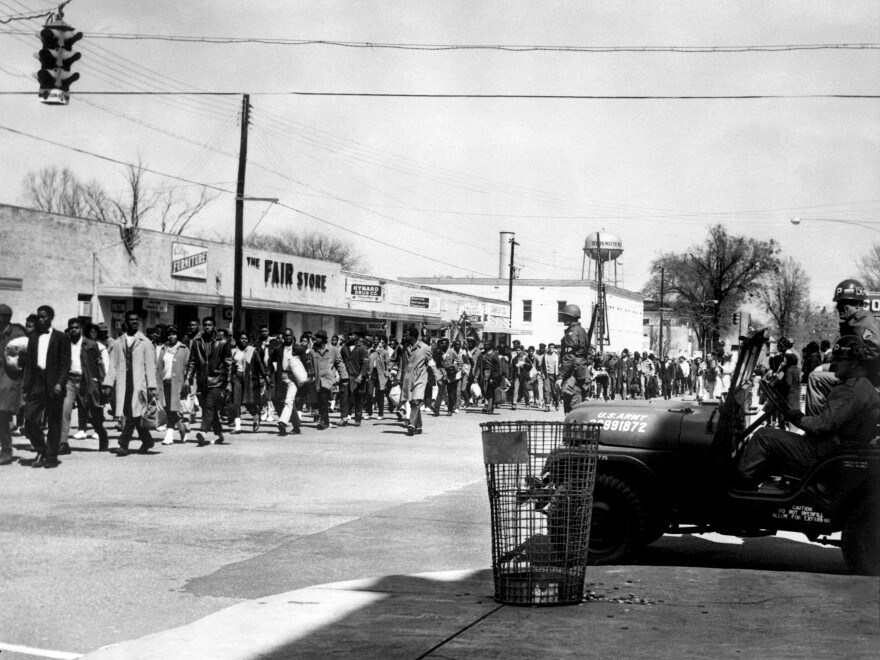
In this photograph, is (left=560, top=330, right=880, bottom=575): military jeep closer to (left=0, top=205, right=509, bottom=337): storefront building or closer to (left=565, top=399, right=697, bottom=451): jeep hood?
(left=565, top=399, right=697, bottom=451): jeep hood

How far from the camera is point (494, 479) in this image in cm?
589

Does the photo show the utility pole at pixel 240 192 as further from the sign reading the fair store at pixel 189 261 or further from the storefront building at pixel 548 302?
the storefront building at pixel 548 302

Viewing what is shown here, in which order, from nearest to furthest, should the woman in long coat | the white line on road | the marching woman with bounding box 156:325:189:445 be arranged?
the white line on road → the marching woman with bounding box 156:325:189:445 → the woman in long coat

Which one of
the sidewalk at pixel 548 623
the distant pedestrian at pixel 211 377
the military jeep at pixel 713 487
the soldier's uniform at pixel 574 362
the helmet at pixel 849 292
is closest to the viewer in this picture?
the sidewalk at pixel 548 623

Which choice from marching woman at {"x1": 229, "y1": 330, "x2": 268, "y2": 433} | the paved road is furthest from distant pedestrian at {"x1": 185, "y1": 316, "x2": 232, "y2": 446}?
the paved road

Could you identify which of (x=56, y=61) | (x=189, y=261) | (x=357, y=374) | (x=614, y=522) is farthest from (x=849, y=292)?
(x=189, y=261)

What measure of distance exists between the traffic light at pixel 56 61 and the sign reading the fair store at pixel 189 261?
19.8 m

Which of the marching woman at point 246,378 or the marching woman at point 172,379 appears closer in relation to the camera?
the marching woman at point 172,379

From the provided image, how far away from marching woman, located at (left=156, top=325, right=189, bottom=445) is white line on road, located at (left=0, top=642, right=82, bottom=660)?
11113mm

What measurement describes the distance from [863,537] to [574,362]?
8.63m

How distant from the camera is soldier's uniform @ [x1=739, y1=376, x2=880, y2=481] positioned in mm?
7039

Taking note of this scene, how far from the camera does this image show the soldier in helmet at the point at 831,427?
7047mm

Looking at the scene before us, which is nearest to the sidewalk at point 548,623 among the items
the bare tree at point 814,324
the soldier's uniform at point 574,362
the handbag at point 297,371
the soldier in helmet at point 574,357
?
the soldier in helmet at point 574,357

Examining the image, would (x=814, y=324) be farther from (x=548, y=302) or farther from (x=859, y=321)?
(x=548, y=302)
